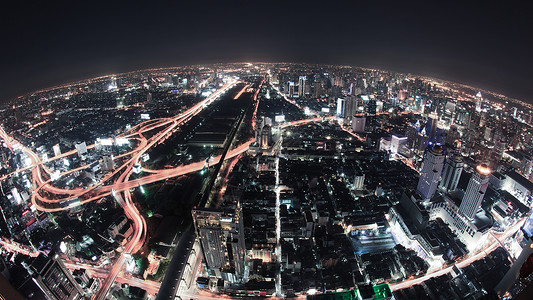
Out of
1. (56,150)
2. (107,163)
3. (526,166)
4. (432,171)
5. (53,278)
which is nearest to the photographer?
(53,278)

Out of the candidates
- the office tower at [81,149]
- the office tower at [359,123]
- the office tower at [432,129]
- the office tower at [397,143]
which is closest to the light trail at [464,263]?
the office tower at [432,129]

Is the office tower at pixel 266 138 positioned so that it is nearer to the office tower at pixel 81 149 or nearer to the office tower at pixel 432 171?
the office tower at pixel 432 171

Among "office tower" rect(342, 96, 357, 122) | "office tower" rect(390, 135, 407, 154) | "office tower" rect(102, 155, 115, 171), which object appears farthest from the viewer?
"office tower" rect(342, 96, 357, 122)

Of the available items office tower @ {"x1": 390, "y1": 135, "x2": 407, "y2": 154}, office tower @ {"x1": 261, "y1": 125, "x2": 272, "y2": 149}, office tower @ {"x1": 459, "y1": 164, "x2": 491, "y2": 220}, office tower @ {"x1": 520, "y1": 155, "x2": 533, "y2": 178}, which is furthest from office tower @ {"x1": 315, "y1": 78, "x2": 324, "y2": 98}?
office tower @ {"x1": 459, "y1": 164, "x2": 491, "y2": 220}

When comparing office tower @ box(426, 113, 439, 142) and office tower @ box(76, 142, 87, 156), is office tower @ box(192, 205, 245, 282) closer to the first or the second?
office tower @ box(76, 142, 87, 156)

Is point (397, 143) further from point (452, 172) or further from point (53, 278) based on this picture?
point (53, 278)

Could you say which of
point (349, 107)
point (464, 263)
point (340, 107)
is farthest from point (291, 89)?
point (464, 263)

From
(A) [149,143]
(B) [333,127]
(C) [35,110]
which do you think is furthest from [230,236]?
(C) [35,110]

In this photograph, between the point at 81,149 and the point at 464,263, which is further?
the point at 81,149
